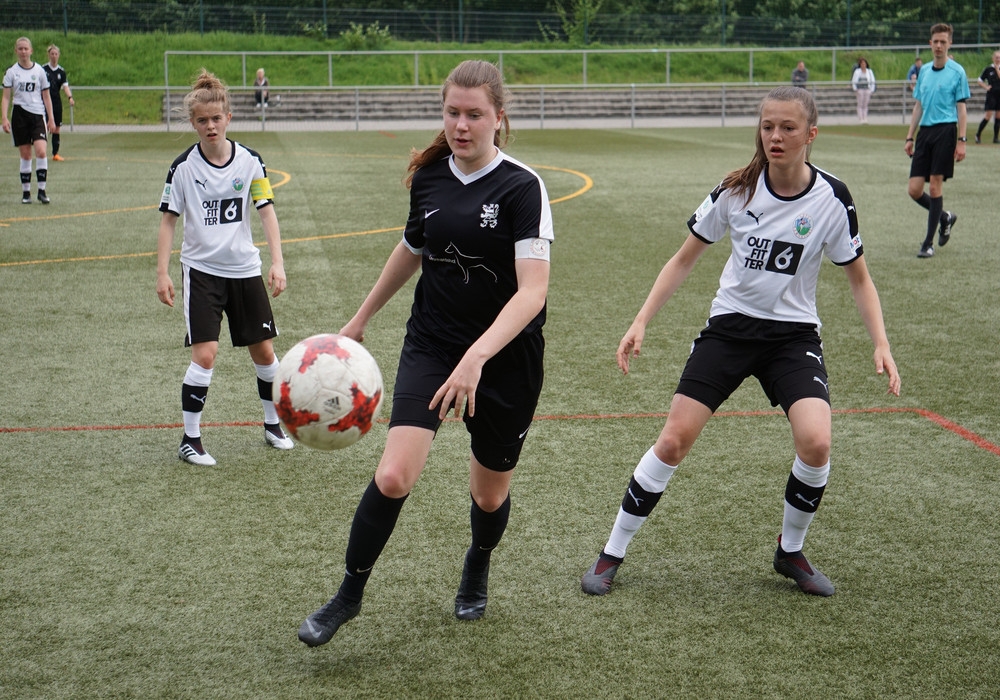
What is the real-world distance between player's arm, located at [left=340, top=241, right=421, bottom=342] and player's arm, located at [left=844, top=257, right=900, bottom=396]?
5.70 feet

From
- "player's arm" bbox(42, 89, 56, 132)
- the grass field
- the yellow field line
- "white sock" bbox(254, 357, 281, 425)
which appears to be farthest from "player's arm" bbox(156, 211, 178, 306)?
"player's arm" bbox(42, 89, 56, 132)

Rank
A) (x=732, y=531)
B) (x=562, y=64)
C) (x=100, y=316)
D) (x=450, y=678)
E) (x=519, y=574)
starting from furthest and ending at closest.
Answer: (x=562, y=64) < (x=100, y=316) < (x=732, y=531) < (x=519, y=574) < (x=450, y=678)

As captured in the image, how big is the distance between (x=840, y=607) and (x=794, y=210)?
1593mm

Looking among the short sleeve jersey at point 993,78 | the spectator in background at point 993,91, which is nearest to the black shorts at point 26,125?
the spectator in background at point 993,91

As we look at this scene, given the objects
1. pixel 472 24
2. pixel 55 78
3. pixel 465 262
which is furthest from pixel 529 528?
pixel 472 24

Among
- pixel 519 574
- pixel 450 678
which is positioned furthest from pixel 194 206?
pixel 450 678

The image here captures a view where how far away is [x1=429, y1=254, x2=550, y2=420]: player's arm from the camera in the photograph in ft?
11.0

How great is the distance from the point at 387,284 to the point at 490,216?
0.56m

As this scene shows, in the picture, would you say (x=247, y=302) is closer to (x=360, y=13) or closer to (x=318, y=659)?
(x=318, y=659)

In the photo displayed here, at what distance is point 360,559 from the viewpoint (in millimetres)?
3688

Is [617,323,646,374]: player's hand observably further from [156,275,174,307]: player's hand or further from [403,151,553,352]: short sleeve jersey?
[156,275,174,307]: player's hand

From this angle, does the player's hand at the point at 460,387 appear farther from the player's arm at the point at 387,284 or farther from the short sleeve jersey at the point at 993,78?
the short sleeve jersey at the point at 993,78

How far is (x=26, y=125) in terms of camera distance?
626 inches

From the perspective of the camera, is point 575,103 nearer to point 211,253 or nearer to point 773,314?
point 211,253
